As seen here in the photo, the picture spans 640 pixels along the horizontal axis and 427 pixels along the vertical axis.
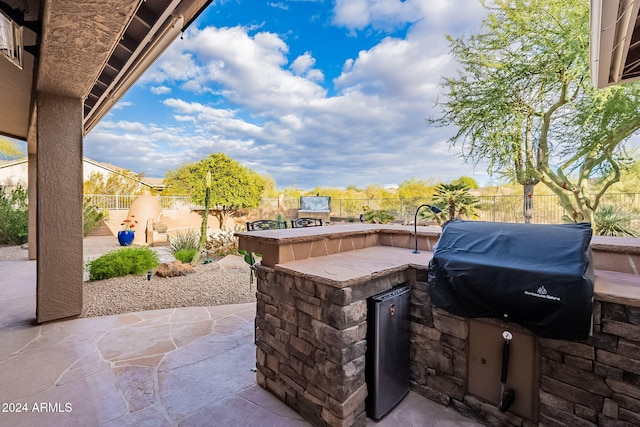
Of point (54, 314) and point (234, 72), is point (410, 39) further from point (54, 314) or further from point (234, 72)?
point (54, 314)

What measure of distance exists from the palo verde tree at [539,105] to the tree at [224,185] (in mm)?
8480

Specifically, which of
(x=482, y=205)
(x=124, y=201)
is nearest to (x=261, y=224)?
(x=482, y=205)

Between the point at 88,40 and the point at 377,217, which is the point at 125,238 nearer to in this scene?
the point at 377,217

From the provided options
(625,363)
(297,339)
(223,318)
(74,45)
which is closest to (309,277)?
(297,339)

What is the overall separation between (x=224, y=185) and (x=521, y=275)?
1222 centimetres

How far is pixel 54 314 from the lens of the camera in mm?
3285

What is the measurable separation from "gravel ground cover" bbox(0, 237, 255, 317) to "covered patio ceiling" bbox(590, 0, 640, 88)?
470 centimetres

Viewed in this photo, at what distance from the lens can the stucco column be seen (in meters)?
3.18

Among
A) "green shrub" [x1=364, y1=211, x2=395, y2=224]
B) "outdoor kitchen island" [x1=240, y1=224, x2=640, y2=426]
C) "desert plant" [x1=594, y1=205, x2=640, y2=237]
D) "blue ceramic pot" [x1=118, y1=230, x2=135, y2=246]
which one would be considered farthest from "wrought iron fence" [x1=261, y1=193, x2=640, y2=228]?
"outdoor kitchen island" [x1=240, y1=224, x2=640, y2=426]

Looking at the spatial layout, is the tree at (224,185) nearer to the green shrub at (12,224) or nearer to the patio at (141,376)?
the green shrub at (12,224)

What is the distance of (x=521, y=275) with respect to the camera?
1.45 meters

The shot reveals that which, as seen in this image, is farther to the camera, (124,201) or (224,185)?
(224,185)

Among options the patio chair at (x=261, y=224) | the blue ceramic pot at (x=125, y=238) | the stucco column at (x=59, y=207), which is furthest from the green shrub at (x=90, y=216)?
the patio chair at (x=261, y=224)

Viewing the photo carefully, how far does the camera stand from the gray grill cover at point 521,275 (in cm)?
133
